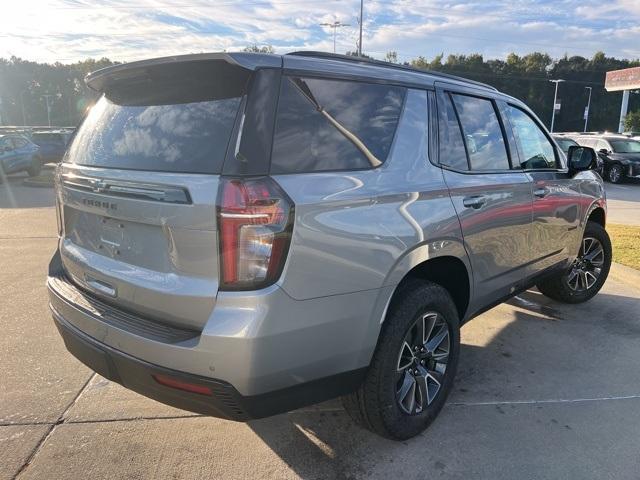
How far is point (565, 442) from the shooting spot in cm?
289

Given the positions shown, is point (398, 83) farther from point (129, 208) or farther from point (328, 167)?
point (129, 208)

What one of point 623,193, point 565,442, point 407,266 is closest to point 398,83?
point 407,266

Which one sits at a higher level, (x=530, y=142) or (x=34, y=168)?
(x=530, y=142)

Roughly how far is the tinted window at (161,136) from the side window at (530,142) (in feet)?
8.26

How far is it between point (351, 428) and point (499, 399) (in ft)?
3.38

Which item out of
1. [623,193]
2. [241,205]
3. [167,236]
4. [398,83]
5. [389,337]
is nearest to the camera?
[241,205]

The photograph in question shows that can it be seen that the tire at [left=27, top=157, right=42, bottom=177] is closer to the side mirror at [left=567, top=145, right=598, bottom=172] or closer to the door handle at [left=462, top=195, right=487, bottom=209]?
the side mirror at [left=567, top=145, right=598, bottom=172]

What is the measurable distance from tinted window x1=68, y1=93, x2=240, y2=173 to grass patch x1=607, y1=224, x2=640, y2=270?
220 inches

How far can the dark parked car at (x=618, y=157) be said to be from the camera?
57.4 ft

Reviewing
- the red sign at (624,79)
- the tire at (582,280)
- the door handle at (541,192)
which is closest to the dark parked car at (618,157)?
the tire at (582,280)

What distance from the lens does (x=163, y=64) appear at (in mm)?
2391

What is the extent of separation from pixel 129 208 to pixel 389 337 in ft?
4.48

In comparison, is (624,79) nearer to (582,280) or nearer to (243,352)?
(582,280)

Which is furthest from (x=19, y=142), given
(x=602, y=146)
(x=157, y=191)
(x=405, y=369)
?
(x=602, y=146)
